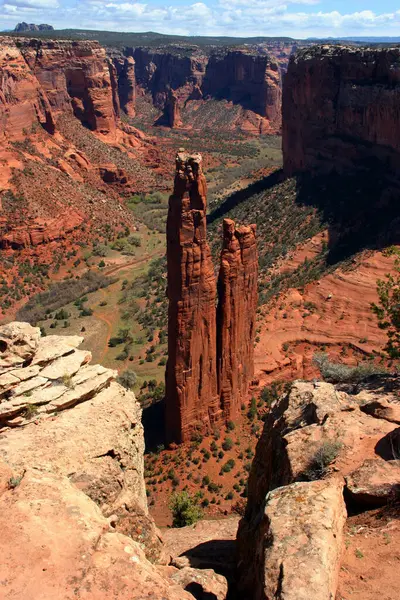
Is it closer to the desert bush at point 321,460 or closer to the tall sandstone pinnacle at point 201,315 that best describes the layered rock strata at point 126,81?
the tall sandstone pinnacle at point 201,315

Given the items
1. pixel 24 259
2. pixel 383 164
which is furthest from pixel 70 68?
pixel 383 164

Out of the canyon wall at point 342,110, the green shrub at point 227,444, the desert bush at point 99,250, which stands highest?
the canyon wall at point 342,110

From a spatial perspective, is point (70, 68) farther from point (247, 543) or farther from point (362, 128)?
point (247, 543)

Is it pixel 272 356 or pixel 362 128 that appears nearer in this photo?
pixel 272 356

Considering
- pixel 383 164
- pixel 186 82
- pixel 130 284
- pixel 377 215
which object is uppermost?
pixel 186 82

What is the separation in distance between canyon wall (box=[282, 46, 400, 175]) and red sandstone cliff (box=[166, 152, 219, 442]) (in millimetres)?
32661

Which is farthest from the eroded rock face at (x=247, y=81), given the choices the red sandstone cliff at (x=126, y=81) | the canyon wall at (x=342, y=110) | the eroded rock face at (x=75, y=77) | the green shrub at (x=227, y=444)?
the green shrub at (x=227, y=444)

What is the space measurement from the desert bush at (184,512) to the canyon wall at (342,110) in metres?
39.5

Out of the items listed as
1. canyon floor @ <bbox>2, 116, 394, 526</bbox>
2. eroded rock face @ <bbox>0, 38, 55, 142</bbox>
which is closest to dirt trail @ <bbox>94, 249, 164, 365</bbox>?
canyon floor @ <bbox>2, 116, 394, 526</bbox>

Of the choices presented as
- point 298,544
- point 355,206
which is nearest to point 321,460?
point 298,544

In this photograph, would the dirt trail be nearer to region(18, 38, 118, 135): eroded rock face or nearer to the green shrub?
the green shrub

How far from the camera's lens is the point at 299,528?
1030cm

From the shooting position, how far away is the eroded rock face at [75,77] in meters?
79.7

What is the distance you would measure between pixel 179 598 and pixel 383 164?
167 feet
